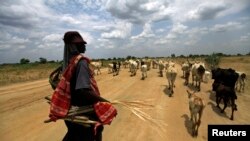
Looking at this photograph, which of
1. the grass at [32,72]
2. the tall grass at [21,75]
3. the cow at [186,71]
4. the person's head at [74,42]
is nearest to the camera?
the person's head at [74,42]

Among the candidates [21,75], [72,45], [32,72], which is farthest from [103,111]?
[32,72]

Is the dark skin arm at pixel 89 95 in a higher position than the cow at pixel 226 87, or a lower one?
higher

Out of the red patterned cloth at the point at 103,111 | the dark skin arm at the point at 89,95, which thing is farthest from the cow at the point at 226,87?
the dark skin arm at the point at 89,95

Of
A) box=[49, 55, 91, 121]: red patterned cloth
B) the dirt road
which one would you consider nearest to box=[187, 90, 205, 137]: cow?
the dirt road

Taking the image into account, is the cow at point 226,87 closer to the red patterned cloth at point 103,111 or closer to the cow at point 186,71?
the cow at point 186,71

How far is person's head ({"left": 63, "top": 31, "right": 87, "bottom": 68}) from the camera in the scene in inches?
155

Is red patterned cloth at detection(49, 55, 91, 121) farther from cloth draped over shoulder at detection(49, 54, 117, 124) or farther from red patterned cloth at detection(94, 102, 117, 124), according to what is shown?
red patterned cloth at detection(94, 102, 117, 124)

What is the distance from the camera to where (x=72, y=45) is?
12.9 ft

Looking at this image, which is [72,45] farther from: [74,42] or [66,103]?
[66,103]

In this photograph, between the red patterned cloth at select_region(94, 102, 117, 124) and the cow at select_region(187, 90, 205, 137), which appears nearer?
the red patterned cloth at select_region(94, 102, 117, 124)

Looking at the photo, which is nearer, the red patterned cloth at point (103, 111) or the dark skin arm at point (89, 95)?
the dark skin arm at point (89, 95)

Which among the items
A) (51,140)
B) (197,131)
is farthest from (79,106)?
(197,131)

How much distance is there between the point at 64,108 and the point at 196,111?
20.2 ft

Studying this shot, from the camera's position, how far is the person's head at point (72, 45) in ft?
12.9
